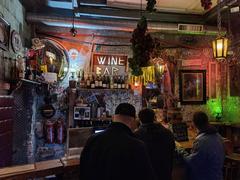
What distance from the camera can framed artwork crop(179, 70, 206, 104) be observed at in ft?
22.9

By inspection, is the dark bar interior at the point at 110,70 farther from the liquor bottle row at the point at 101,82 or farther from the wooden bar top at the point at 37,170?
the wooden bar top at the point at 37,170

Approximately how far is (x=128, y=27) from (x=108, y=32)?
3.16 ft

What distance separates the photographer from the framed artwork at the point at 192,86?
698 centimetres

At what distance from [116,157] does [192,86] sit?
5.46 m

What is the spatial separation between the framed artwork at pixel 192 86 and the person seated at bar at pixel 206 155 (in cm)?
364

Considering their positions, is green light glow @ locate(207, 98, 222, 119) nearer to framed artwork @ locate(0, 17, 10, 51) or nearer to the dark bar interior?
the dark bar interior

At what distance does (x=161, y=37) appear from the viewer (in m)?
6.93

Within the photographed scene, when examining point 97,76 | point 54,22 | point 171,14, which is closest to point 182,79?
point 171,14

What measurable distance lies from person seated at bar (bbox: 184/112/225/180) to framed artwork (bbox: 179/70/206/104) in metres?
3.64

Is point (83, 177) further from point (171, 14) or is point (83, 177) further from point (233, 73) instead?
point (233, 73)

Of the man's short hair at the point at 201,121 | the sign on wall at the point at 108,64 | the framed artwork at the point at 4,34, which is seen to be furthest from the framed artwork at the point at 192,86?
the framed artwork at the point at 4,34

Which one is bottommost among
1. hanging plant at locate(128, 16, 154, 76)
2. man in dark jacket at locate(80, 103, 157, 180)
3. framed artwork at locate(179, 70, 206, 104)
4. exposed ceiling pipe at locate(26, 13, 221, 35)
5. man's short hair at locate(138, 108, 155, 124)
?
man in dark jacket at locate(80, 103, 157, 180)

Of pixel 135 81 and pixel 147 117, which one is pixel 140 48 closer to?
pixel 147 117

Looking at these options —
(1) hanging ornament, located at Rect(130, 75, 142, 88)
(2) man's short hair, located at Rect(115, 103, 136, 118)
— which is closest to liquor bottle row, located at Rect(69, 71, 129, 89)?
(1) hanging ornament, located at Rect(130, 75, 142, 88)
